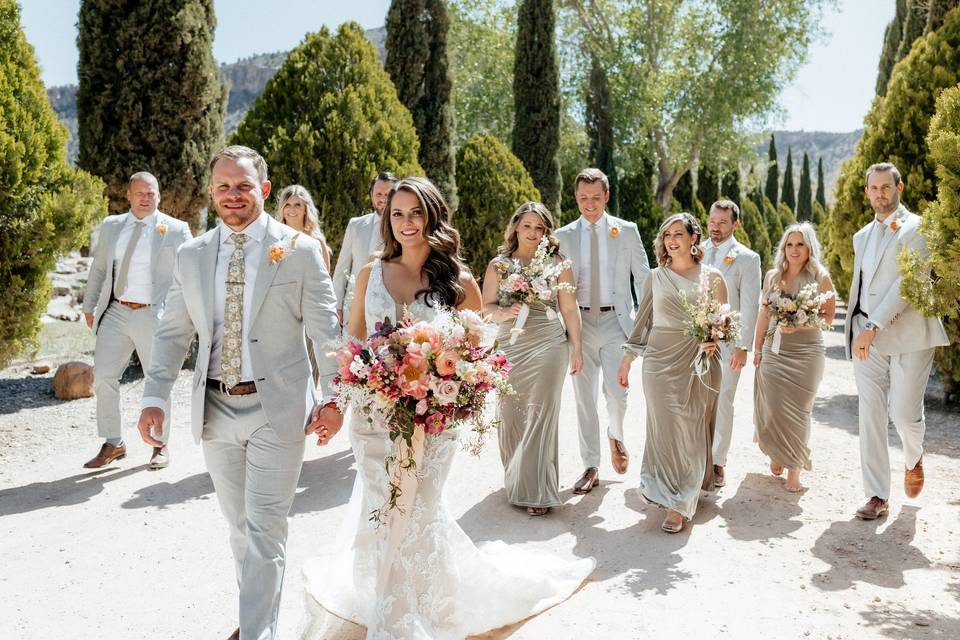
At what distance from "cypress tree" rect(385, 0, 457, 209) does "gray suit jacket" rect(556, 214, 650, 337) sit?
11.3 meters

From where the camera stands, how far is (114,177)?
484 inches

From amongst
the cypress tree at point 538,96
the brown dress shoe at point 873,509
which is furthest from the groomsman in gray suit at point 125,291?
the cypress tree at point 538,96

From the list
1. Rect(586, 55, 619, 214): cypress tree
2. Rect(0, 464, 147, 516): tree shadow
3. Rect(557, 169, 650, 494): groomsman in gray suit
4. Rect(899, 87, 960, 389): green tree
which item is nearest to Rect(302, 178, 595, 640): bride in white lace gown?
Rect(557, 169, 650, 494): groomsman in gray suit

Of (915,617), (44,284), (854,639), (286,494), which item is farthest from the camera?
(44,284)

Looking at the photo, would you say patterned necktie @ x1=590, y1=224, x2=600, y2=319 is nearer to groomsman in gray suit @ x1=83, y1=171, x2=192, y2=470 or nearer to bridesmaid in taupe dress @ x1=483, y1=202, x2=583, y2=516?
bridesmaid in taupe dress @ x1=483, y1=202, x2=583, y2=516

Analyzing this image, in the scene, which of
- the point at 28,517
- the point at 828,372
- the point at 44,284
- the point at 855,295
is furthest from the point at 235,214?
the point at 828,372

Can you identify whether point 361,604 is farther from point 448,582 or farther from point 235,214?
point 235,214

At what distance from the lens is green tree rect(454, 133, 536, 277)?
17.5 metres

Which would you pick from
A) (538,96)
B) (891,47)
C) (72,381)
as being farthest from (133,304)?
(891,47)

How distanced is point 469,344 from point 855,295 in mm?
4098

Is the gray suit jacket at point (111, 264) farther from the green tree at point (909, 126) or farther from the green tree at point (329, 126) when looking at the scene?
the green tree at point (909, 126)

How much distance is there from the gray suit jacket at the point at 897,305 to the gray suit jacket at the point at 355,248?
4.42 metres

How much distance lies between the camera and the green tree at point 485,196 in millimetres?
17484

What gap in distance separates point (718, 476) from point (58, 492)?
5.48 m
